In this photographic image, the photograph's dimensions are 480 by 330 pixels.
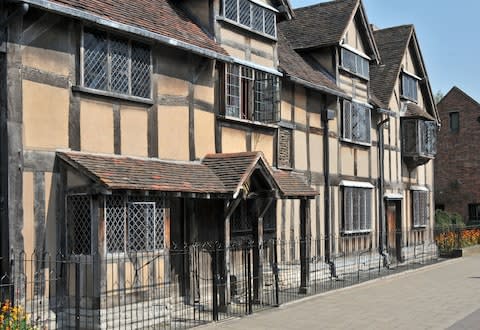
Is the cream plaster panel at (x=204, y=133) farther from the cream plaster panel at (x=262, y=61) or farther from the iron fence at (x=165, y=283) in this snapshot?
the cream plaster panel at (x=262, y=61)

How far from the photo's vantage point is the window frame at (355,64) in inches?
818

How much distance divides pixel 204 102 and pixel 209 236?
3008 millimetres

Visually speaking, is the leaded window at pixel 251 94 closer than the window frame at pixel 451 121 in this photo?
Yes

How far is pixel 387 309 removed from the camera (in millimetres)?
13914

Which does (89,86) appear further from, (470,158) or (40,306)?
(470,158)

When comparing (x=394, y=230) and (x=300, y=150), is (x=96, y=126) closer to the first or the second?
(x=300, y=150)

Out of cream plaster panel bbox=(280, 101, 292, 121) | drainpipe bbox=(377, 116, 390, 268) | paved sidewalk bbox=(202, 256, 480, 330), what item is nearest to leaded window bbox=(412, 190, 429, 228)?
drainpipe bbox=(377, 116, 390, 268)

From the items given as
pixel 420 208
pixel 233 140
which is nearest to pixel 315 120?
pixel 233 140

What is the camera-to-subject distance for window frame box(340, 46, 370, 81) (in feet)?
68.2

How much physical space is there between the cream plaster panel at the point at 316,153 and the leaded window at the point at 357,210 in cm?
173

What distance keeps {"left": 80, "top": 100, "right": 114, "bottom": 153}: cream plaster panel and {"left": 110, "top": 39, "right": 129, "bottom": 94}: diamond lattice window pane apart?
1.59 ft

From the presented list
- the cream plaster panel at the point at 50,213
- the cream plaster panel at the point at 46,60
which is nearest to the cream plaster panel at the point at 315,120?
the cream plaster panel at the point at 46,60

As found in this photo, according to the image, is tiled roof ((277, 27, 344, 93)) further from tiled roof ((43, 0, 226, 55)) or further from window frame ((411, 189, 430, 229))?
window frame ((411, 189, 430, 229))

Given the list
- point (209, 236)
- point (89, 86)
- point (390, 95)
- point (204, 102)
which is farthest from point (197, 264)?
point (390, 95)
